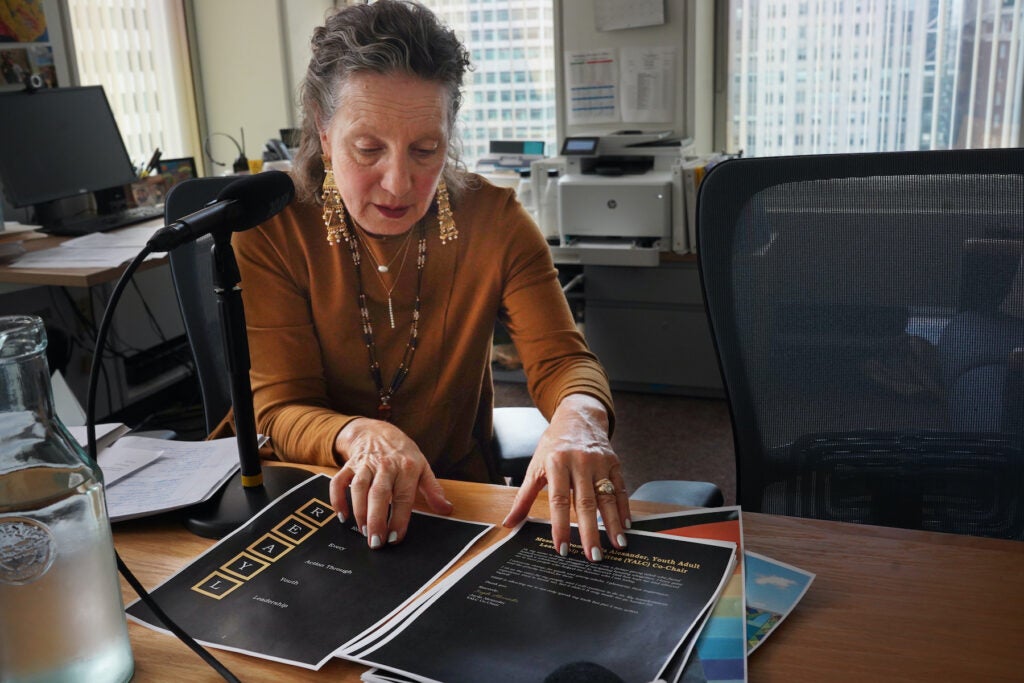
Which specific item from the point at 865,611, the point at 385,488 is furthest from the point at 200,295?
the point at 865,611

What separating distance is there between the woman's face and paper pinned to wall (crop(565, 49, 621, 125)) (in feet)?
7.84

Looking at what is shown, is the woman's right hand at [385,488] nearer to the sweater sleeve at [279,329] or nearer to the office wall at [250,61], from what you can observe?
the sweater sleeve at [279,329]

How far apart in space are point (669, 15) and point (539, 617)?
3.08m

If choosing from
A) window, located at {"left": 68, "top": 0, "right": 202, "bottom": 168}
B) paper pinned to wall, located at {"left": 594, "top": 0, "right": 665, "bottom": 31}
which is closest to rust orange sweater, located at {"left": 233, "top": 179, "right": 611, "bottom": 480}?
paper pinned to wall, located at {"left": 594, "top": 0, "right": 665, "bottom": 31}

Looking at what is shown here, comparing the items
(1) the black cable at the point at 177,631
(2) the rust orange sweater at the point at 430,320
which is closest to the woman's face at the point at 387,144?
(2) the rust orange sweater at the point at 430,320

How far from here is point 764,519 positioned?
92cm

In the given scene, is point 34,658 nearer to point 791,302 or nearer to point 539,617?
point 539,617

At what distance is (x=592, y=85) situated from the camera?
360cm

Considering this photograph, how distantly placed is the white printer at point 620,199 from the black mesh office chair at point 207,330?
1.81 meters

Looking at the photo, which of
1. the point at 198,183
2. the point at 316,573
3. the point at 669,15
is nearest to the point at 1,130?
the point at 198,183

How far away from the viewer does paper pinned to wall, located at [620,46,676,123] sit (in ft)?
11.4

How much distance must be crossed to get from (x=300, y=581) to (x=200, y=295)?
2.32 feet

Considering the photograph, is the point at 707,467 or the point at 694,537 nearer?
the point at 694,537

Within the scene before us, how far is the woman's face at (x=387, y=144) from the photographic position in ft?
4.12
